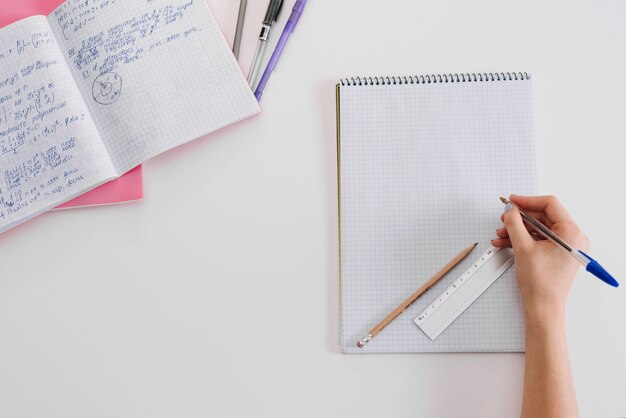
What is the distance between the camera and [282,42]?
2.81 ft

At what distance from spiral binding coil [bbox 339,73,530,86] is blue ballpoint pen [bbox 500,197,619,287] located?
183 mm

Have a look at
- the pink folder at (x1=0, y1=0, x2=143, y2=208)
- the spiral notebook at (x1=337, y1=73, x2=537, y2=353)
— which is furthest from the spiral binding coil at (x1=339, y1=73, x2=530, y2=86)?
the pink folder at (x1=0, y1=0, x2=143, y2=208)

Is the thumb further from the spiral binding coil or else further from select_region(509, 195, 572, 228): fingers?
the spiral binding coil

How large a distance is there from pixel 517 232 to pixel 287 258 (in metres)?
0.32

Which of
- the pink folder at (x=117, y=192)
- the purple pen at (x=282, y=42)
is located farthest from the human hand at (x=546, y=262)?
the pink folder at (x=117, y=192)

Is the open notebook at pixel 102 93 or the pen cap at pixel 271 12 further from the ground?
the pen cap at pixel 271 12

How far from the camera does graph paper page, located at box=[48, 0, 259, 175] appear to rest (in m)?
0.83

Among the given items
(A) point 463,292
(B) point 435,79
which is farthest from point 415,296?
(B) point 435,79

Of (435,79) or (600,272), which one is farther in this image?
(435,79)

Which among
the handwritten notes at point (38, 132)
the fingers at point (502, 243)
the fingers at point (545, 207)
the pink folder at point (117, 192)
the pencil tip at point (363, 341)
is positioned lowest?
the pencil tip at point (363, 341)

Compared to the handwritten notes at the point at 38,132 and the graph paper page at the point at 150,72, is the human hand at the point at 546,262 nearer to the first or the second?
the graph paper page at the point at 150,72

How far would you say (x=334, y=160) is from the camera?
84 cm

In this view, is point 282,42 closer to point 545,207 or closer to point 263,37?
point 263,37

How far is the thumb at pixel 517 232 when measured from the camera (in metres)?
0.75
